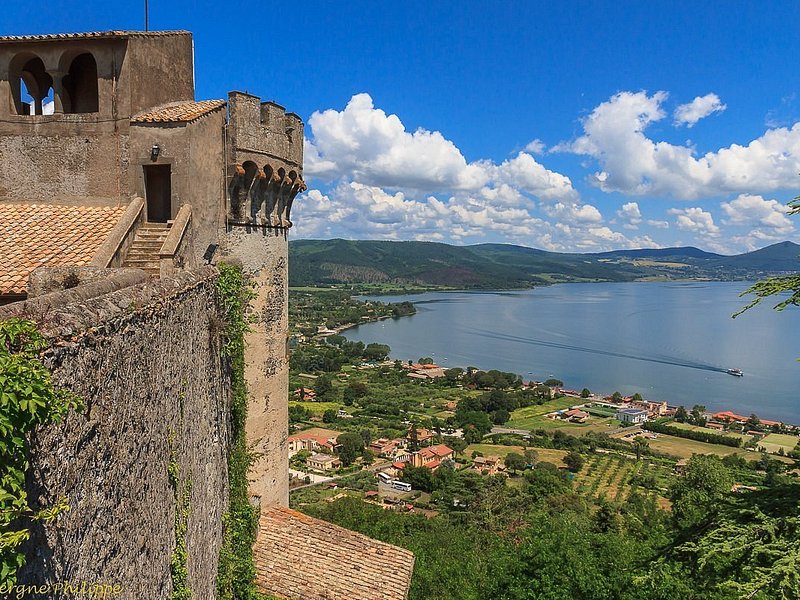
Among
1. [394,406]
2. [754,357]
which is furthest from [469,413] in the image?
[754,357]

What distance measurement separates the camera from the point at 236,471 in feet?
36.8

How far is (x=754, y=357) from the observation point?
121938 mm

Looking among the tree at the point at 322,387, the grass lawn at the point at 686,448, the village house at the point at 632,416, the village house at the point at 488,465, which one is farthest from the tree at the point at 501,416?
the tree at the point at 322,387

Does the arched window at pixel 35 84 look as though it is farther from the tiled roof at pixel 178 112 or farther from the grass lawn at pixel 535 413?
the grass lawn at pixel 535 413

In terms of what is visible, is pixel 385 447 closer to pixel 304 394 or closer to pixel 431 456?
pixel 431 456

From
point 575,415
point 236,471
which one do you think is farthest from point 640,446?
point 236,471

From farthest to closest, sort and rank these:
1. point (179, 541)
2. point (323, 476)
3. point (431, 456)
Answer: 1. point (431, 456)
2. point (323, 476)
3. point (179, 541)

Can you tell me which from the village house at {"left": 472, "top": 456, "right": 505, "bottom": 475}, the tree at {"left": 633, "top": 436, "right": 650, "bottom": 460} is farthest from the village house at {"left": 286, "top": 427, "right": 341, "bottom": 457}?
the tree at {"left": 633, "top": 436, "right": 650, "bottom": 460}

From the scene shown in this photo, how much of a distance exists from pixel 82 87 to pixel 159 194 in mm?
4056

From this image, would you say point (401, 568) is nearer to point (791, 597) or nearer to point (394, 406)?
point (791, 597)

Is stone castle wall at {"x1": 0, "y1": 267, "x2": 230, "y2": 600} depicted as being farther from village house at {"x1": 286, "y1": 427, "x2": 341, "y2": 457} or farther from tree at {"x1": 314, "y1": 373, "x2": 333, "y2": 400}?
tree at {"x1": 314, "y1": 373, "x2": 333, "y2": 400}

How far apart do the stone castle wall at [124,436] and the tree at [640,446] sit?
7844 centimetres

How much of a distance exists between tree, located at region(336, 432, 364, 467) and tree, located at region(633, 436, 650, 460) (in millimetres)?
36317

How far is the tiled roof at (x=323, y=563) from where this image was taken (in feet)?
37.9
